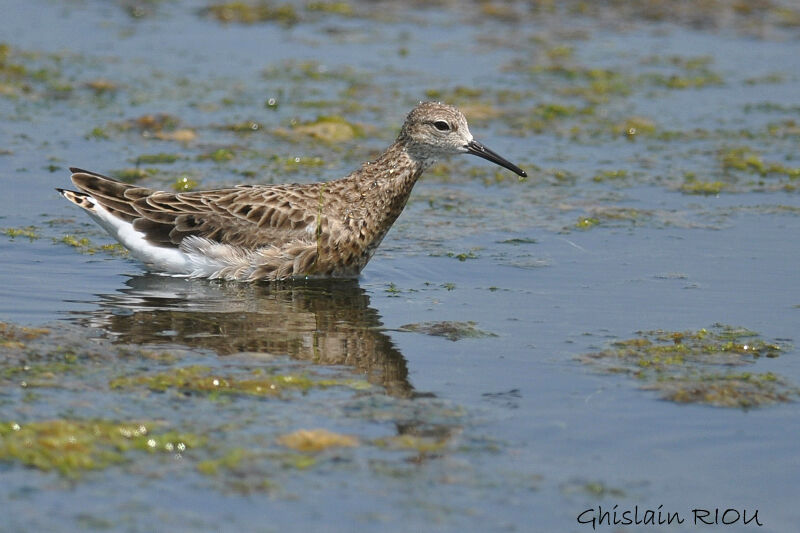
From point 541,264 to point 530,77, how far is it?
22.5 feet

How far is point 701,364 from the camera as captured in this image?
7820 millimetres

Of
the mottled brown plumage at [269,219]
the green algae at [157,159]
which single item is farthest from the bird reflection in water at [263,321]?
the green algae at [157,159]

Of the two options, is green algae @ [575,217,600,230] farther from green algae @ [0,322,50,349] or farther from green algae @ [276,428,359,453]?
green algae @ [276,428,359,453]

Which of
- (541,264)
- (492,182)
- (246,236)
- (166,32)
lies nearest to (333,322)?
(246,236)

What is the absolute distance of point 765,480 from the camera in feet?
20.3

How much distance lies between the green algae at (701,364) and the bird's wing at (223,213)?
9.23 feet

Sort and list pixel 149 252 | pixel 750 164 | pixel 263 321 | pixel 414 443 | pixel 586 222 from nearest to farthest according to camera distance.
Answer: pixel 414 443 < pixel 263 321 < pixel 149 252 < pixel 586 222 < pixel 750 164

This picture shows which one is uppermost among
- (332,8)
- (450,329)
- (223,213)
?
(332,8)

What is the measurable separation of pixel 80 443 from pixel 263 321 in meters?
2.53

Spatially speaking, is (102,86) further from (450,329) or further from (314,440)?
(314,440)

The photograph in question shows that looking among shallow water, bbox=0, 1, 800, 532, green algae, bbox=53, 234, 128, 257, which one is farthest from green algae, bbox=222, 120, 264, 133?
green algae, bbox=53, 234, 128, 257

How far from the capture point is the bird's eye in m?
10.0

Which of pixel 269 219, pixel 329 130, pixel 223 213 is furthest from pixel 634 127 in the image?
pixel 223 213

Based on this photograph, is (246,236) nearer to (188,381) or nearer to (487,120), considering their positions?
(188,381)
